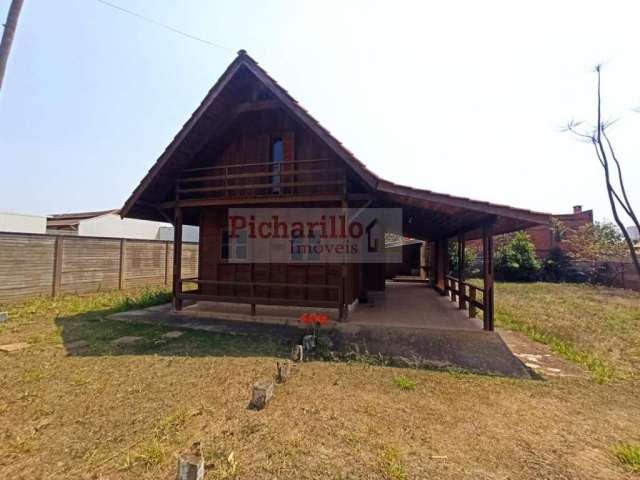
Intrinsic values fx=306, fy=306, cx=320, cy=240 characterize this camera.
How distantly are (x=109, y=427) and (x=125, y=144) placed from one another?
11.0 meters

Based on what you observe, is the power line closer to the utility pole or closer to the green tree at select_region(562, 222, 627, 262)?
the utility pole

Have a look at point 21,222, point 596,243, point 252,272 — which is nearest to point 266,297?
point 252,272

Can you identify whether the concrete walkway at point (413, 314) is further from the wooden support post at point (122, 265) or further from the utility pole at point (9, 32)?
the wooden support post at point (122, 265)

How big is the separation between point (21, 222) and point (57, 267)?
17532mm

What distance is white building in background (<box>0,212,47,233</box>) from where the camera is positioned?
842 inches

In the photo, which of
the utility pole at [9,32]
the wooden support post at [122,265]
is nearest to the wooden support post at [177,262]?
the utility pole at [9,32]

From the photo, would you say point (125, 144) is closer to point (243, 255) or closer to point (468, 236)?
point (243, 255)

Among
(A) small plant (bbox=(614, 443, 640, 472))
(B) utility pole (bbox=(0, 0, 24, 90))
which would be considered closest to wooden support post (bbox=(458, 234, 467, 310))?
(A) small plant (bbox=(614, 443, 640, 472))

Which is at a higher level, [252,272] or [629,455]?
[252,272]

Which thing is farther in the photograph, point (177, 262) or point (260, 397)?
point (177, 262)

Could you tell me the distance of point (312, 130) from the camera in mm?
6789

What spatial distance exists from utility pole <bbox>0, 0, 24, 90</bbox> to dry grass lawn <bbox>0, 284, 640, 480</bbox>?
14.8 feet

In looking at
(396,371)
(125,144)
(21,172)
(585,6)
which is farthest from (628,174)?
(21,172)

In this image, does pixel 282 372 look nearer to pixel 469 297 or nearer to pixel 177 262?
pixel 177 262
